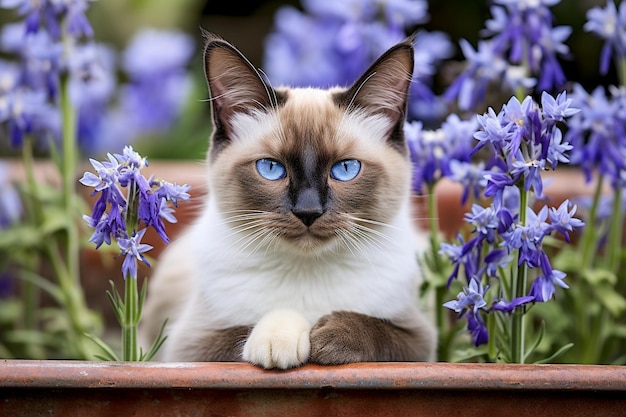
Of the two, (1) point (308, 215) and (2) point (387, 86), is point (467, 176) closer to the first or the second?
(2) point (387, 86)

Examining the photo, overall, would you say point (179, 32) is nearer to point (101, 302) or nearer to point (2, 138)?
point (2, 138)

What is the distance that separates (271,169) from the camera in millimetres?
1764

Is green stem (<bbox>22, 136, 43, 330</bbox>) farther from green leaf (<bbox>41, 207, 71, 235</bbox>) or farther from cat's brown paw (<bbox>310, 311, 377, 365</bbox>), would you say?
cat's brown paw (<bbox>310, 311, 377, 365</bbox>)

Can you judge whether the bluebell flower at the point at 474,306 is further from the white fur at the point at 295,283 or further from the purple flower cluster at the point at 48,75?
the purple flower cluster at the point at 48,75

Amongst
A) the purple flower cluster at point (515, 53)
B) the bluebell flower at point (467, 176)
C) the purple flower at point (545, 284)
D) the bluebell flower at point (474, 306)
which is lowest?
the bluebell flower at point (474, 306)

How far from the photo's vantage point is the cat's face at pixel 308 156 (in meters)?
1.70

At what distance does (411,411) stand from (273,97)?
0.78 meters

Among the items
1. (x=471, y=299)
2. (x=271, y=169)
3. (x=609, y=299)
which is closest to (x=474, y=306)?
(x=471, y=299)

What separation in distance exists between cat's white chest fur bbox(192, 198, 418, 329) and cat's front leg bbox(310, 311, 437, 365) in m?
0.05

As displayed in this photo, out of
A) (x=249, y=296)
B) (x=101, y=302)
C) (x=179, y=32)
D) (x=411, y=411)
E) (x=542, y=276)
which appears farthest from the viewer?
(x=179, y=32)

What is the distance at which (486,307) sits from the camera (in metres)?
1.63

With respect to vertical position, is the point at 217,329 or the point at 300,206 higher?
the point at 300,206

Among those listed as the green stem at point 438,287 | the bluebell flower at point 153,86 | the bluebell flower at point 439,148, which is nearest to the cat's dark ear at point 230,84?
the bluebell flower at point 439,148

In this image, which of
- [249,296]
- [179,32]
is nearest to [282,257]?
[249,296]
